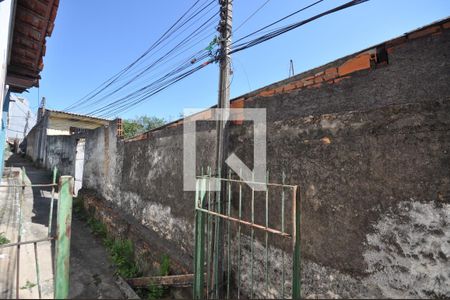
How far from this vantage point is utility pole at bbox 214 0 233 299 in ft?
11.4

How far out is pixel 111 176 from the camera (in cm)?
775

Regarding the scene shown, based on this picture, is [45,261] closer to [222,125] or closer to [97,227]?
[97,227]

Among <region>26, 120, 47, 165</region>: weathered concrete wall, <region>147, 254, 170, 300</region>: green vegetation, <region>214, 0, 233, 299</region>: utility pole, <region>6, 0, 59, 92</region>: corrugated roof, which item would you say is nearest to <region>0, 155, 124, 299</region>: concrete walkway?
<region>147, 254, 170, 300</region>: green vegetation

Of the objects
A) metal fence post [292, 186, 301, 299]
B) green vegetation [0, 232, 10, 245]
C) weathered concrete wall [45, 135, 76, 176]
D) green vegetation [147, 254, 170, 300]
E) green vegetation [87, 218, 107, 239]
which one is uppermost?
weathered concrete wall [45, 135, 76, 176]

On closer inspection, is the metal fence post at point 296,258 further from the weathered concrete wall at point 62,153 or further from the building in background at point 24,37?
the weathered concrete wall at point 62,153

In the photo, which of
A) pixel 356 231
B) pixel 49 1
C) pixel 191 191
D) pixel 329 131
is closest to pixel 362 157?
pixel 329 131

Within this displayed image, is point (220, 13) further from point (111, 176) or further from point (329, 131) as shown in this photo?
point (111, 176)

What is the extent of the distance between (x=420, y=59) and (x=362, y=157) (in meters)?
0.93

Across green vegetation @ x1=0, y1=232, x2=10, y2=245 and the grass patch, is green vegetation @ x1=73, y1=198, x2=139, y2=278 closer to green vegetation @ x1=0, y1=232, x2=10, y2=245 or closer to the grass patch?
the grass patch

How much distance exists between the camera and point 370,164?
7.67 feet

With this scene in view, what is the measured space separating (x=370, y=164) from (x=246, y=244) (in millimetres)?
1956

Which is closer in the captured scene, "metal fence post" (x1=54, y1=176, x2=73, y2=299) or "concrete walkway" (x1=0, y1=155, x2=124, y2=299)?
"metal fence post" (x1=54, y1=176, x2=73, y2=299)

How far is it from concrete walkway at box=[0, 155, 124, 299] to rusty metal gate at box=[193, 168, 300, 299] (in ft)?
5.56

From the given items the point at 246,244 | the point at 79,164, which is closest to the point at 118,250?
the point at 246,244
